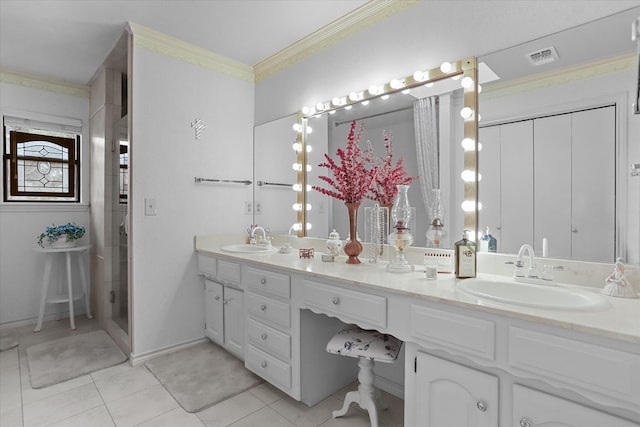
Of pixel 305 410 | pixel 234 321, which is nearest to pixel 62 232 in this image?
pixel 234 321

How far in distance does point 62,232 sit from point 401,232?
3.20 metres

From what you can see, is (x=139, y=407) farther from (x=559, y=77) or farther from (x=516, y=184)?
(x=559, y=77)

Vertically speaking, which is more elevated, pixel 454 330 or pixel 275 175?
pixel 275 175

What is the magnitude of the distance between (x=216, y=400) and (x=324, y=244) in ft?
3.99

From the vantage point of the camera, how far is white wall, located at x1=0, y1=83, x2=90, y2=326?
10.5 ft

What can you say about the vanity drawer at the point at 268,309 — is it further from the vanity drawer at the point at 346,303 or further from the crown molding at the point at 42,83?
the crown molding at the point at 42,83

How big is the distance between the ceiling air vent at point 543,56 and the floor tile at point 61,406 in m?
2.96

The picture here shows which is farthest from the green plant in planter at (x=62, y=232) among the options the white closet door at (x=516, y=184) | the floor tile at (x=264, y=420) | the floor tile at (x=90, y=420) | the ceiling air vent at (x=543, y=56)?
the ceiling air vent at (x=543, y=56)

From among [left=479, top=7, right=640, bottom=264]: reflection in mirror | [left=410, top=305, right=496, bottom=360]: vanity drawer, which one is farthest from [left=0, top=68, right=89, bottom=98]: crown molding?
[left=410, top=305, right=496, bottom=360]: vanity drawer

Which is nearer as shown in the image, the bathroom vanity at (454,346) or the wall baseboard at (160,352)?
the bathroom vanity at (454,346)

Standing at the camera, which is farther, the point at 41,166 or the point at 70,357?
the point at 41,166

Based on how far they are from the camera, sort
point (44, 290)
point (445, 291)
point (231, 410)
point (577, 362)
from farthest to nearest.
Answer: point (44, 290) < point (231, 410) < point (445, 291) < point (577, 362)

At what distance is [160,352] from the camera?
2645mm

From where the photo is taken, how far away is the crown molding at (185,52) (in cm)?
249
